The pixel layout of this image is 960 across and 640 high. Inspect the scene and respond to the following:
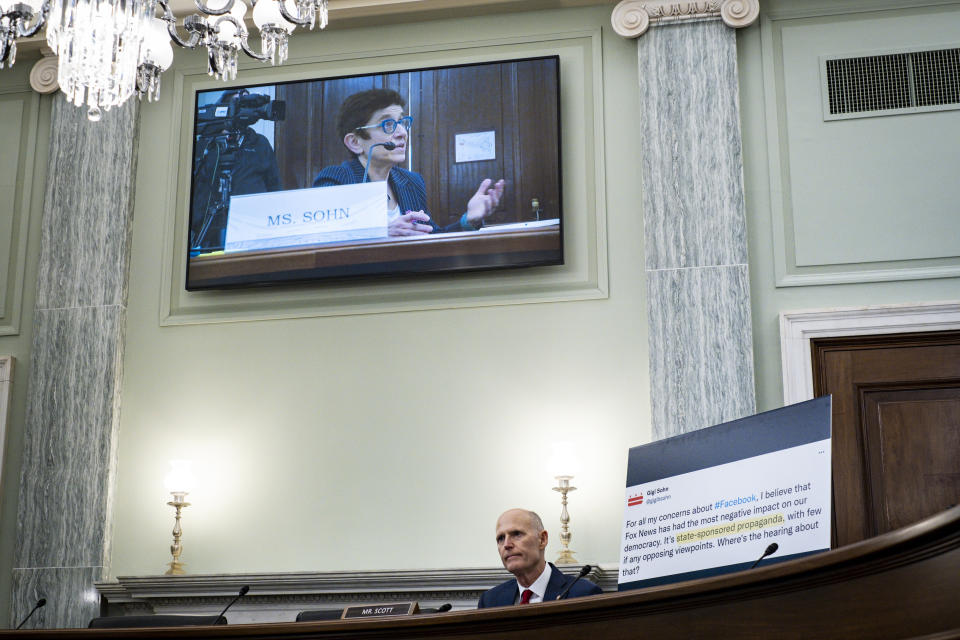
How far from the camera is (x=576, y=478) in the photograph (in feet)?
19.2

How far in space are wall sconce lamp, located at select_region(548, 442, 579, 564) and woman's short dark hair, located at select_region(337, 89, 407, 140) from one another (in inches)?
80.3

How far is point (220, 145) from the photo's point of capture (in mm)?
6613

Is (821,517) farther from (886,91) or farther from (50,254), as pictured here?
(50,254)

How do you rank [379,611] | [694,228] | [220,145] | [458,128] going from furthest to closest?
1. [220,145]
2. [458,128]
3. [694,228]
4. [379,611]

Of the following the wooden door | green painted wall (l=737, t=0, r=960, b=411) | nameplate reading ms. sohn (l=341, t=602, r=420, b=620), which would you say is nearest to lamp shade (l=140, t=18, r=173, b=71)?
nameplate reading ms. sohn (l=341, t=602, r=420, b=620)

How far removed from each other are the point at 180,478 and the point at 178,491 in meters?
0.07

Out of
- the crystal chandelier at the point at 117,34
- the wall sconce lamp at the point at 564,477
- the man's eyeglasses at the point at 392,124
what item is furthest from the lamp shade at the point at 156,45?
the wall sconce lamp at the point at 564,477

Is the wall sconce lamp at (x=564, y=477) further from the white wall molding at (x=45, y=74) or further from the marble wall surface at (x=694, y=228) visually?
the white wall molding at (x=45, y=74)

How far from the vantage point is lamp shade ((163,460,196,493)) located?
604cm

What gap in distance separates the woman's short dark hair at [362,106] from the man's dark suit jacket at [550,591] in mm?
2785

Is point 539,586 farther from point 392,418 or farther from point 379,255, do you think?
point 379,255

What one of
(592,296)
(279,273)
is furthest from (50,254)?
(592,296)

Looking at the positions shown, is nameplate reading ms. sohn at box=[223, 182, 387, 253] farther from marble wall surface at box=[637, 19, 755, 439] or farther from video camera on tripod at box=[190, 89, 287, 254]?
marble wall surface at box=[637, 19, 755, 439]

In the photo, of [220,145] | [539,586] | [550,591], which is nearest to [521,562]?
[539,586]
